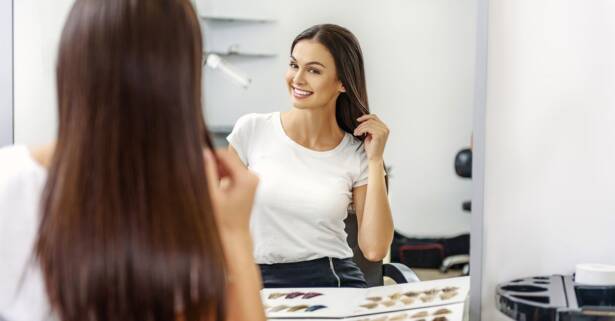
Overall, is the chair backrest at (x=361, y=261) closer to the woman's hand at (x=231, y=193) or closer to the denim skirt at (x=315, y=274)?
the denim skirt at (x=315, y=274)

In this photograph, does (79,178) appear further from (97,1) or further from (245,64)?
(245,64)

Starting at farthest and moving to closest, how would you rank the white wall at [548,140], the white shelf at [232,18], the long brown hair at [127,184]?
the white wall at [548,140], the white shelf at [232,18], the long brown hair at [127,184]

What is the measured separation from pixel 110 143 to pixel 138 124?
0.03 meters

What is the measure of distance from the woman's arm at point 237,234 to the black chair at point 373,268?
409 mm

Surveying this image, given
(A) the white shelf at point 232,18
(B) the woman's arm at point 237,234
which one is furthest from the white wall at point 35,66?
(B) the woman's arm at point 237,234

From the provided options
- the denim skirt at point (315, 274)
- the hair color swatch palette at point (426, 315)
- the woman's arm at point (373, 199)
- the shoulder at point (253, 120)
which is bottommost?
the hair color swatch palette at point (426, 315)

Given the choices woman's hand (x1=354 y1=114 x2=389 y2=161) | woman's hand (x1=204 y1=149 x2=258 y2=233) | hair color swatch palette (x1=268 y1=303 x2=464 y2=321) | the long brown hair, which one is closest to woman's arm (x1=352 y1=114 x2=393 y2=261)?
woman's hand (x1=354 y1=114 x2=389 y2=161)

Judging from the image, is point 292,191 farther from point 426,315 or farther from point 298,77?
point 426,315

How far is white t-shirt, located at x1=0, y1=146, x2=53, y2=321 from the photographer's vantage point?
659 mm

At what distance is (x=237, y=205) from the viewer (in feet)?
2.44

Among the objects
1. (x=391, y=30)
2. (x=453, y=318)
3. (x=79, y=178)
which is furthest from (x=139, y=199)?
(x=453, y=318)

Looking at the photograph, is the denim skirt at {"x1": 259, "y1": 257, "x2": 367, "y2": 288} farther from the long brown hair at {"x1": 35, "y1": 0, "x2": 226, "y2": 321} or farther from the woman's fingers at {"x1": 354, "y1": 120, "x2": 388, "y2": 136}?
the long brown hair at {"x1": 35, "y1": 0, "x2": 226, "y2": 321}

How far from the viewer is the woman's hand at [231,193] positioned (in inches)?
29.0

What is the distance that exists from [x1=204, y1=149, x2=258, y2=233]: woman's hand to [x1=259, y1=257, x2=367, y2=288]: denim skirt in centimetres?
38
